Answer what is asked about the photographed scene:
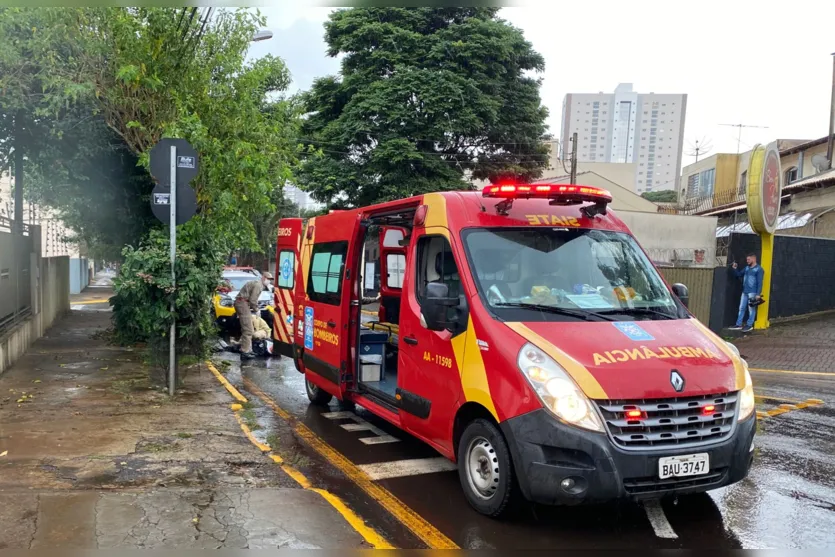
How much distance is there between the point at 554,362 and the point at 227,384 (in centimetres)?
626

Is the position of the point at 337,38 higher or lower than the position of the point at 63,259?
higher

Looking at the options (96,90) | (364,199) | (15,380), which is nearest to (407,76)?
(364,199)

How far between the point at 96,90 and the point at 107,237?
4364mm

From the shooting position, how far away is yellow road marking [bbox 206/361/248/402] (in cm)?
831

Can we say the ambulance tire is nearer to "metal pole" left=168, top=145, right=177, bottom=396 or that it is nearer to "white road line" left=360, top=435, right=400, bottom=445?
"white road line" left=360, top=435, right=400, bottom=445

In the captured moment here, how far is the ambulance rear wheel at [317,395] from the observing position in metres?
8.12

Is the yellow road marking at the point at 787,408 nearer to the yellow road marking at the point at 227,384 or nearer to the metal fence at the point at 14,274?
the yellow road marking at the point at 227,384

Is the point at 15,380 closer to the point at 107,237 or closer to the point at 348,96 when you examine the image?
the point at 107,237

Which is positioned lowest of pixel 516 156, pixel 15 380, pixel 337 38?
pixel 15 380

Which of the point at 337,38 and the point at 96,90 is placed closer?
the point at 96,90


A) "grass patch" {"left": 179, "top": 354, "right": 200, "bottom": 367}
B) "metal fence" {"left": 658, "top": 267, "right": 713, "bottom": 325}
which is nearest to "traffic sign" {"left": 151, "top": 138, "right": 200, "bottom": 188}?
"grass patch" {"left": 179, "top": 354, "right": 200, "bottom": 367}

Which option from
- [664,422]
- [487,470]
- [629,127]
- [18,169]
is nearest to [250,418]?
[487,470]

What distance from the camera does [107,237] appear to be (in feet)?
42.4

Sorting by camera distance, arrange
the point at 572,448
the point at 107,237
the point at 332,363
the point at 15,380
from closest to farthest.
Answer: the point at 572,448
the point at 332,363
the point at 15,380
the point at 107,237
